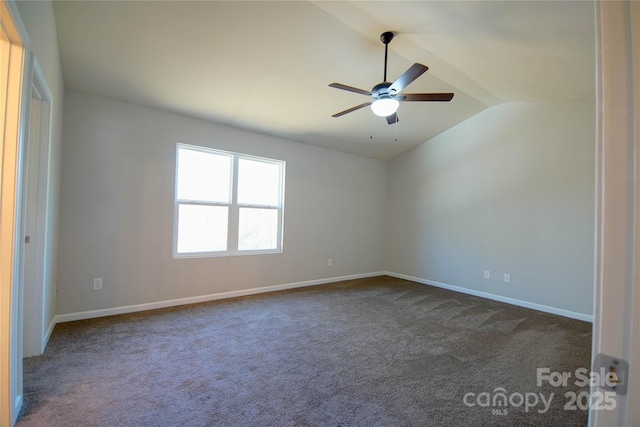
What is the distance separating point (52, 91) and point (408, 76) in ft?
10.0

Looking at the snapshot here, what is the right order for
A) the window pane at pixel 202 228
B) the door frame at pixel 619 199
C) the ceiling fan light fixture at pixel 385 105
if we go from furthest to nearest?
the window pane at pixel 202 228, the ceiling fan light fixture at pixel 385 105, the door frame at pixel 619 199

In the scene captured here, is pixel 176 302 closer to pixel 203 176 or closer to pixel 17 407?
pixel 203 176

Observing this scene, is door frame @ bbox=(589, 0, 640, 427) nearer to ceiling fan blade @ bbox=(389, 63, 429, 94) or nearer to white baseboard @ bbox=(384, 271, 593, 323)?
ceiling fan blade @ bbox=(389, 63, 429, 94)

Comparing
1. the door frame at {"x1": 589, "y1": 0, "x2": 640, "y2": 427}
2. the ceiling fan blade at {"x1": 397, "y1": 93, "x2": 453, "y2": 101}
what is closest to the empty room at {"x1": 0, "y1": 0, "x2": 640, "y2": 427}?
the door frame at {"x1": 589, "y1": 0, "x2": 640, "y2": 427}

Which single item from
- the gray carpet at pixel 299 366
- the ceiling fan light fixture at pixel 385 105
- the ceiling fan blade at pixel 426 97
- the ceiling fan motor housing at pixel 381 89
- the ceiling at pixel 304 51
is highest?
the ceiling at pixel 304 51

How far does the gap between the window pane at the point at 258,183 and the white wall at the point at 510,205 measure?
274cm

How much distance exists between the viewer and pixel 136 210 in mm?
3533

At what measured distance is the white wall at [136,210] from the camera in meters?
3.19

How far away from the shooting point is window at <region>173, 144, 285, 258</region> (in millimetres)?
3936

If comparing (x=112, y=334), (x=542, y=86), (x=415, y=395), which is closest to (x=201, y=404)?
(x=415, y=395)

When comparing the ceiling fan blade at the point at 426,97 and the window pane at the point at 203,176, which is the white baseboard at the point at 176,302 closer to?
the window pane at the point at 203,176

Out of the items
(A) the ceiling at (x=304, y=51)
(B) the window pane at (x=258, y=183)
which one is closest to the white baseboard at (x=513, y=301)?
(A) the ceiling at (x=304, y=51)

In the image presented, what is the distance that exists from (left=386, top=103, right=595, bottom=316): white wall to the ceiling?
0.49 metres

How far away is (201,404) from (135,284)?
89.7 inches
